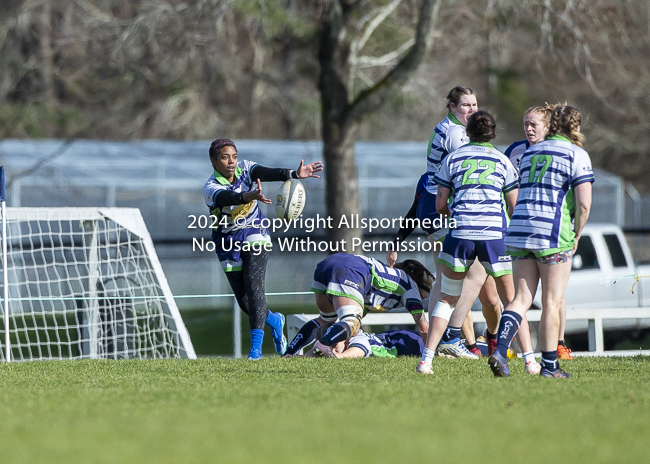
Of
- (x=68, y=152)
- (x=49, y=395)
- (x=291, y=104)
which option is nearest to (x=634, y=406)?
(x=49, y=395)

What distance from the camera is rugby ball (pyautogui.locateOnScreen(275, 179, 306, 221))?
26.1 ft

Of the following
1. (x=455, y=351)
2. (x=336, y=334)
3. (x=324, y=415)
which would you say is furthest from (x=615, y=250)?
(x=324, y=415)

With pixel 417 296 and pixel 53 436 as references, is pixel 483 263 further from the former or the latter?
pixel 53 436

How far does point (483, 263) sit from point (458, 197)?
22.0 inches

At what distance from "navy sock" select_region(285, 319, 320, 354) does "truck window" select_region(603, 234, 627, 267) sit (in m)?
6.17

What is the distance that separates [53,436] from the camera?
A: 13.4 feet

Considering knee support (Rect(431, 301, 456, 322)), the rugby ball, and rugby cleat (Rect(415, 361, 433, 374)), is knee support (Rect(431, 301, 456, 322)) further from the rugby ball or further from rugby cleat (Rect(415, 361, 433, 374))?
the rugby ball

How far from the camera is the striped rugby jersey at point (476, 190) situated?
21.0 ft

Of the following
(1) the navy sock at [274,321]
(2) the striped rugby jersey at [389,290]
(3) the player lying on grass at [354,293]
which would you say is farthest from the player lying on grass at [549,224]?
(1) the navy sock at [274,321]

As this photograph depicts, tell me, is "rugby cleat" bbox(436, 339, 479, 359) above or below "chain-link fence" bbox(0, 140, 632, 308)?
below

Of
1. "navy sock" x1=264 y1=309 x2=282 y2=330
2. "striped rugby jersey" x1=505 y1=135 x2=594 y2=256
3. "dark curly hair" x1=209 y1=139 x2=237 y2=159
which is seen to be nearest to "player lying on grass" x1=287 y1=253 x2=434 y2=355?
"navy sock" x1=264 y1=309 x2=282 y2=330

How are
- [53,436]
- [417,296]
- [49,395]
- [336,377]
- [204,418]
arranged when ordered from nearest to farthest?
1. [53,436]
2. [204,418]
3. [49,395]
4. [336,377]
5. [417,296]

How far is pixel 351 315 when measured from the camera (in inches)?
302

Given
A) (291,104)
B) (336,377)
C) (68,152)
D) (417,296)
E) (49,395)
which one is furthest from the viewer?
(291,104)
